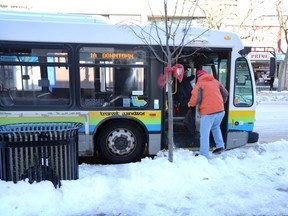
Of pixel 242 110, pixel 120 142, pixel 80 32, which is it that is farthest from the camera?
pixel 242 110

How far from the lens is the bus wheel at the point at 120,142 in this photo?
5.62 metres

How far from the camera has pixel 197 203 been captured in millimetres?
3840

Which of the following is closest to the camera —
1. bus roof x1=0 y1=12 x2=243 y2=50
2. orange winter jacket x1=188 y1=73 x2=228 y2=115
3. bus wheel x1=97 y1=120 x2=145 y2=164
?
bus roof x1=0 y1=12 x2=243 y2=50

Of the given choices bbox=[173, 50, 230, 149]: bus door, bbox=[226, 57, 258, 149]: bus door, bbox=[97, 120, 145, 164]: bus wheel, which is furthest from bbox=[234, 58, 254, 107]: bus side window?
bbox=[97, 120, 145, 164]: bus wheel

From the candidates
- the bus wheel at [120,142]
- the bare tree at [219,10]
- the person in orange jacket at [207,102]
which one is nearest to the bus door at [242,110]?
the person in orange jacket at [207,102]

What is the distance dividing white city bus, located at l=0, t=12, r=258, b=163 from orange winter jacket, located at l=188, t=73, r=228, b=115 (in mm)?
605

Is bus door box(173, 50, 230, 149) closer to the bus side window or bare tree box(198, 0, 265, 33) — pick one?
the bus side window

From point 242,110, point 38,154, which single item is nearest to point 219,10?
point 242,110

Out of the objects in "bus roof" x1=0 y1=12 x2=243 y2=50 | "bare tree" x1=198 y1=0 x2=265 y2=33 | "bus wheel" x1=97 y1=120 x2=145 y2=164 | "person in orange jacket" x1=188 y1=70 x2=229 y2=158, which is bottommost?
"bus wheel" x1=97 y1=120 x2=145 y2=164

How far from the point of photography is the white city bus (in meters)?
5.23

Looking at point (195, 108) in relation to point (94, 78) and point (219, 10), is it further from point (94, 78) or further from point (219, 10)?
point (219, 10)

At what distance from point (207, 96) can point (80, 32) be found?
273 centimetres

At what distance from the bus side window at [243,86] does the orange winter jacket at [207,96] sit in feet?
2.38

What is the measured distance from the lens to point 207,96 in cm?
541
